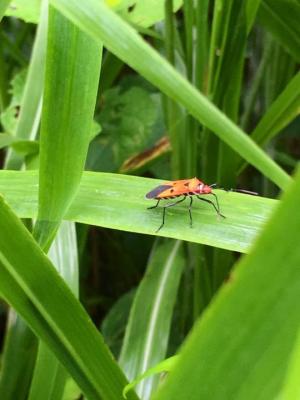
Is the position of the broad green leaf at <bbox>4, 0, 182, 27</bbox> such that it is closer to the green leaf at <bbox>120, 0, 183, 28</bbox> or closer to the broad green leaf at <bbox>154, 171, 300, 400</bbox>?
the green leaf at <bbox>120, 0, 183, 28</bbox>

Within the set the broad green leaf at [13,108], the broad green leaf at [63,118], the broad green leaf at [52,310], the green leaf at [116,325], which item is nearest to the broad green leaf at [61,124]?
the broad green leaf at [63,118]

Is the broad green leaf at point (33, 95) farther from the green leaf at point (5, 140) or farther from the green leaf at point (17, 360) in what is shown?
the green leaf at point (17, 360)

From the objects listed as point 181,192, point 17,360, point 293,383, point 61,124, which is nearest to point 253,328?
Result: point 293,383

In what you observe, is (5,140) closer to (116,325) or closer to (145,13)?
(145,13)

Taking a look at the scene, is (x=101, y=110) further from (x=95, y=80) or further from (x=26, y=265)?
(x=26, y=265)

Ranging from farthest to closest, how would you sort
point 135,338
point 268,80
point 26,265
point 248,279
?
point 268,80 < point 135,338 < point 26,265 < point 248,279

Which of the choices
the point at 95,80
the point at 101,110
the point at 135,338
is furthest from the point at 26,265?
the point at 101,110

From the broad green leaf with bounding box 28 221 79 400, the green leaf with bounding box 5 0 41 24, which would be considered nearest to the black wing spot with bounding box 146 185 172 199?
the broad green leaf with bounding box 28 221 79 400

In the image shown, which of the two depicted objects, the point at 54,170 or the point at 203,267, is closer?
the point at 54,170
